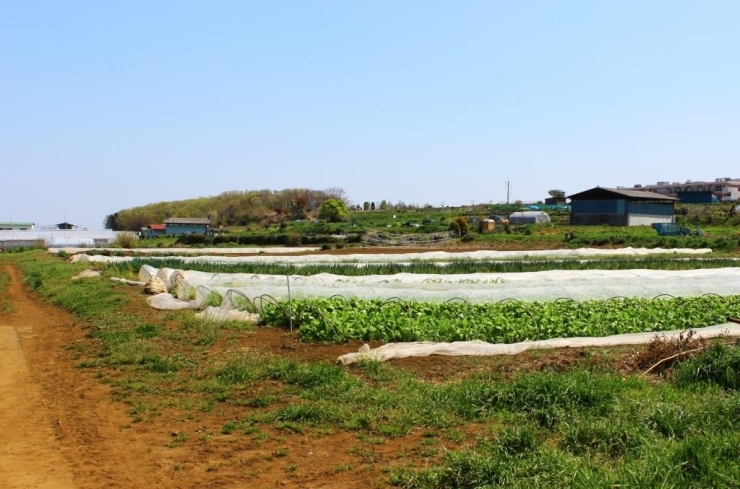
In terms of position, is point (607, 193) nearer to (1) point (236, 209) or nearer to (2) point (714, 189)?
(1) point (236, 209)

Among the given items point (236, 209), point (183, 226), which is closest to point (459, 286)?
point (183, 226)

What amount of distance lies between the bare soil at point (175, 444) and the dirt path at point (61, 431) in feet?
0.04

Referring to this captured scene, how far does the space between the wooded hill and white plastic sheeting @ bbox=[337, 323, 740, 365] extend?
250 feet

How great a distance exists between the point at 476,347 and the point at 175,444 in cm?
418

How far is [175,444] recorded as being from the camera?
18.4 feet

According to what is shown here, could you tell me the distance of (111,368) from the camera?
28.4 feet

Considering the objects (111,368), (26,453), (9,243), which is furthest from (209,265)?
(9,243)

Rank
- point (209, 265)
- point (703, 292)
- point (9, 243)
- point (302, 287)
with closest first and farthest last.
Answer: point (302, 287) → point (703, 292) → point (209, 265) → point (9, 243)

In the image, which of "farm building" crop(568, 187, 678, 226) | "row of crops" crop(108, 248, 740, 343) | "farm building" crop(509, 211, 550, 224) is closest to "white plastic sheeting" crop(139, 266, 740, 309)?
"row of crops" crop(108, 248, 740, 343)

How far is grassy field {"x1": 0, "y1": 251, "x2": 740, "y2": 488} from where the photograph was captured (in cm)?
433

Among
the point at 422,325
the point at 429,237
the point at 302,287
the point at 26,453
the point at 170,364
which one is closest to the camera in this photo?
the point at 26,453

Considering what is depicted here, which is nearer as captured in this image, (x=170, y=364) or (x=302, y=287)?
(x=170, y=364)

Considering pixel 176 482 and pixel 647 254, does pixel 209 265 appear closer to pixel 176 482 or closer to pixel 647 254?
pixel 176 482

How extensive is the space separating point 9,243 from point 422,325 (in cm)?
6462
